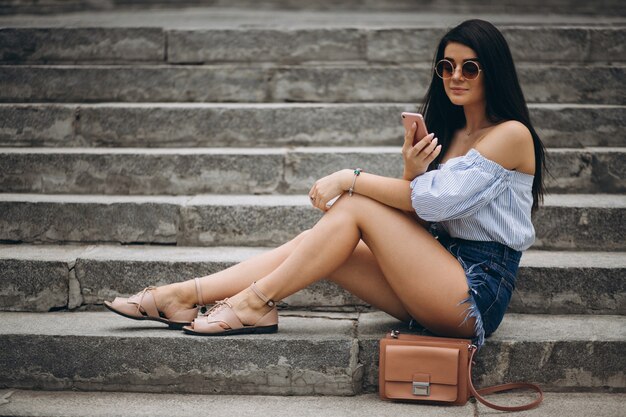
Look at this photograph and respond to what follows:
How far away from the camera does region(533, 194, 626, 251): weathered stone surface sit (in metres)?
3.88

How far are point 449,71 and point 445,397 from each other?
4.46 feet

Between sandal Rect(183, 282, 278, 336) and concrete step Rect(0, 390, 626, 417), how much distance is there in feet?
0.92

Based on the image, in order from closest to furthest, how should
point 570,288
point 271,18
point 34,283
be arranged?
point 570,288 < point 34,283 < point 271,18

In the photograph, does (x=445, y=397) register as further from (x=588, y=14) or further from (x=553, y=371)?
(x=588, y=14)

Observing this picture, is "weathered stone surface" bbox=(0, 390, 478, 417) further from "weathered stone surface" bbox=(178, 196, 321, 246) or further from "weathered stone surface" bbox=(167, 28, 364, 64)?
"weathered stone surface" bbox=(167, 28, 364, 64)

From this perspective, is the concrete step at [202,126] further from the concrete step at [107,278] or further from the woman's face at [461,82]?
the woman's face at [461,82]

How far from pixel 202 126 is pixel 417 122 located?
6.64 feet

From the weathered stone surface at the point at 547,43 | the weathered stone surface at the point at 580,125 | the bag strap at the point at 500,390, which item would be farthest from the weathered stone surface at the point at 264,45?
the bag strap at the point at 500,390

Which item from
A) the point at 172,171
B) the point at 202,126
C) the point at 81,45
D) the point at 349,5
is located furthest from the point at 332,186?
the point at 349,5

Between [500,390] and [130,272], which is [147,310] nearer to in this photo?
[130,272]

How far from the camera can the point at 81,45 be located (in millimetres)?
5246

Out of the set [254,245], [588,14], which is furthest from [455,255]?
[588,14]

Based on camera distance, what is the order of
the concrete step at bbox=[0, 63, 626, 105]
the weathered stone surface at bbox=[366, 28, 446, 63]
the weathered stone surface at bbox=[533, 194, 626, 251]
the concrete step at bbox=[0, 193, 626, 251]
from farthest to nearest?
the weathered stone surface at bbox=[366, 28, 446, 63], the concrete step at bbox=[0, 63, 626, 105], the concrete step at bbox=[0, 193, 626, 251], the weathered stone surface at bbox=[533, 194, 626, 251]

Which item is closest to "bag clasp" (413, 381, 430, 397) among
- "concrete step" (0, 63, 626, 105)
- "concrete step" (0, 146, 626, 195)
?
"concrete step" (0, 146, 626, 195)
